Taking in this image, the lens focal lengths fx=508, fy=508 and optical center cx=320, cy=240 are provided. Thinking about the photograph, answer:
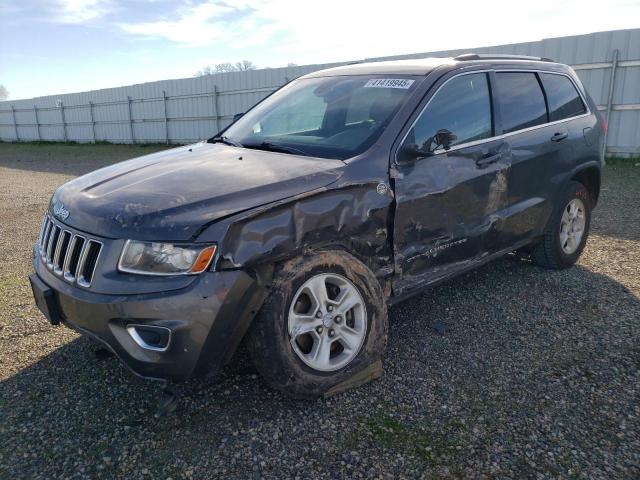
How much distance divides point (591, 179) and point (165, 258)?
167 inches

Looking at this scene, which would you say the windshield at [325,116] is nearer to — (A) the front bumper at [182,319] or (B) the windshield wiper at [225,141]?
(B) the windshield wiper at [225,141]

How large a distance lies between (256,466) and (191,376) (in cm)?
51

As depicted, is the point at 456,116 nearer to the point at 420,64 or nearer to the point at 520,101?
the point at 420,64

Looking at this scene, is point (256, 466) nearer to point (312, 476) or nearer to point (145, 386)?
point (312, 476)

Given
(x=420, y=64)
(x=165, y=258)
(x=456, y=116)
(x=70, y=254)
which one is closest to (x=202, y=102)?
(x=420, y=64)

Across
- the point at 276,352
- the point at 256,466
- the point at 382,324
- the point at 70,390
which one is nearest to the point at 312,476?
the point at 256,466

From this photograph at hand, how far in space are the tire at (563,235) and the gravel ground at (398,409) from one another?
1.94 ft

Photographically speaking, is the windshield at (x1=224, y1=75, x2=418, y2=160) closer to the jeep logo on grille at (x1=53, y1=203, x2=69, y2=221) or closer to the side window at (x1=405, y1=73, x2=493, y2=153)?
the side window at (x1=405, y1=73, x2=493, y2=153)

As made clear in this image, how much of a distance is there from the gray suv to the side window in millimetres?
12

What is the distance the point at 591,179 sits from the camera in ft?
16.1

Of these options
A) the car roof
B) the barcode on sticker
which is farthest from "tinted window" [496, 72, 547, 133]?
the barcode on sticker

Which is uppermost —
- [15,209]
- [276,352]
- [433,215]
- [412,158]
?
[412,158]

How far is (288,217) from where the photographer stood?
8.35ft

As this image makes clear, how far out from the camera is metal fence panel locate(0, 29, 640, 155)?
11.5 metres
